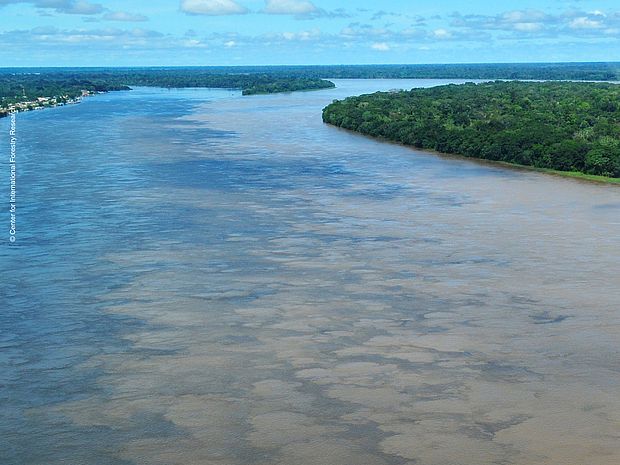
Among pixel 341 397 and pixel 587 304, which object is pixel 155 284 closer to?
pixel 341 397

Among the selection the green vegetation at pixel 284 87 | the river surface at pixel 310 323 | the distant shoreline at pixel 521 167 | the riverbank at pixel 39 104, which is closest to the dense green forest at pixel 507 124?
the distant shoreline at pixel 521 167

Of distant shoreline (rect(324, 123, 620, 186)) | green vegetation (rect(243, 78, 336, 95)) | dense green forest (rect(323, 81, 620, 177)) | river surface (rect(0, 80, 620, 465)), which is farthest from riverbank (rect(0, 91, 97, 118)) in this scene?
river surface (rect(0, 80, 620, 465))

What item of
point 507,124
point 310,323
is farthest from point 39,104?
point 310,323

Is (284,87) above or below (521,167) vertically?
above

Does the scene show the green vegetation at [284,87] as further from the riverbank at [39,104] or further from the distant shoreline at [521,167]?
the distant shoreline at [521,167]

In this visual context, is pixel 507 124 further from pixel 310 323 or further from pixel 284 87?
pixel 284 87

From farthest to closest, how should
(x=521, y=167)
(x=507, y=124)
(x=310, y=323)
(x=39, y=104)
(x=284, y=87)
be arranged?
(x=284, y=87) < (x=39, y=104) < (x=507, y=124) < (x=521, y=167) < (x=310, y=323)
